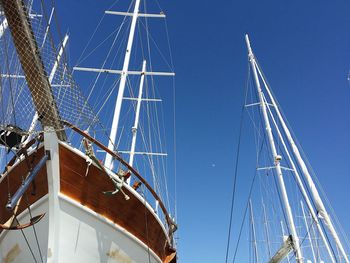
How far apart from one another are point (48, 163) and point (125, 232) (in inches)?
114

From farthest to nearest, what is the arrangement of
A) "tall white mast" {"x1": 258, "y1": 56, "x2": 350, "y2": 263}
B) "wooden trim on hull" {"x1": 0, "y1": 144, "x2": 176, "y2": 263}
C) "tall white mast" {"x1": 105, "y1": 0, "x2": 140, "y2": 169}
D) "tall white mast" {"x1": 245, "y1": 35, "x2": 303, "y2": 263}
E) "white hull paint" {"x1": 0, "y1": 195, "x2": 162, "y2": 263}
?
"tall white mast" {"x1": 105, "y1": 0, "x2": 140, "y2": 169} < "tall white mast" {"x1": 245, "y1": 35, "x2": 303, "y2": 263} < "tall white mast" {"x1": 258, "y1": 56, "x2": 350, "y2": 263} < "wooden trim on hull" {"x1": 0, "y1": 144, "x2": 176, "y2": 263} < "white hull paint" {"x1": 0, "y1": 195, "x2": 162, "y2": 263}

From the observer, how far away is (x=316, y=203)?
33.8ft

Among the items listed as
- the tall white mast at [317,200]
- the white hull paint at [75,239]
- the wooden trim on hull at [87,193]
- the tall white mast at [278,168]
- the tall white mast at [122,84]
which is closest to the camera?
the white hull paint at [75,239]

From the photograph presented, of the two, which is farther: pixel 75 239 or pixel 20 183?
pixel 20 183

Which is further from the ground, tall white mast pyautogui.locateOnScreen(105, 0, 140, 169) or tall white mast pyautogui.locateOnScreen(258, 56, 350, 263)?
tall white mast pyautogui.locateOnScreen(105, 0, 140, 169)

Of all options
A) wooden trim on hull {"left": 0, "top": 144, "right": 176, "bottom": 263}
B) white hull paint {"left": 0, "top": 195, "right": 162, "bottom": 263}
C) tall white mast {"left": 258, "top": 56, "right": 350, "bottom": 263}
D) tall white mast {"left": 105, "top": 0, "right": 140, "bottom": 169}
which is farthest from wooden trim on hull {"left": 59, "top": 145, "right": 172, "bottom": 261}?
tall white mast {"left": 258, "top": 56, "right": 350, "bottom": 263}

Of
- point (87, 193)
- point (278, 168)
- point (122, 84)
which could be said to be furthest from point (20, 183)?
point (278, 168)

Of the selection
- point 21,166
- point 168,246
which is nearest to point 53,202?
point 21,166

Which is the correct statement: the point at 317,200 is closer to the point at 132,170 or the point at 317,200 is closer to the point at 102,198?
the point at 132,170

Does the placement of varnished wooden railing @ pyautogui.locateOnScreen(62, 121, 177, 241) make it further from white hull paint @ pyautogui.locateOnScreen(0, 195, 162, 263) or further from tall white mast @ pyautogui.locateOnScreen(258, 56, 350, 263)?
tall white mast @ pyautogui.locateOnScreen(258, 56, 350, 263)

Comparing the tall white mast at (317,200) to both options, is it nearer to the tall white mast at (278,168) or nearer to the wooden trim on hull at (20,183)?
the tall white mast at (278,168)

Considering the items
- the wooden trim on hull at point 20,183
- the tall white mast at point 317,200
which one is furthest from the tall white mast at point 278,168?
the wooden trim on hull at point 20,183

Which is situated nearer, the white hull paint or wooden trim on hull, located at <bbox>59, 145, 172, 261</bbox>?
the white hull paint

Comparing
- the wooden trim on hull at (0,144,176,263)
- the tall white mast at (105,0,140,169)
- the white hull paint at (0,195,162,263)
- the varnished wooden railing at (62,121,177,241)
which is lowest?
the white hull paint at (0,195,162,263)
